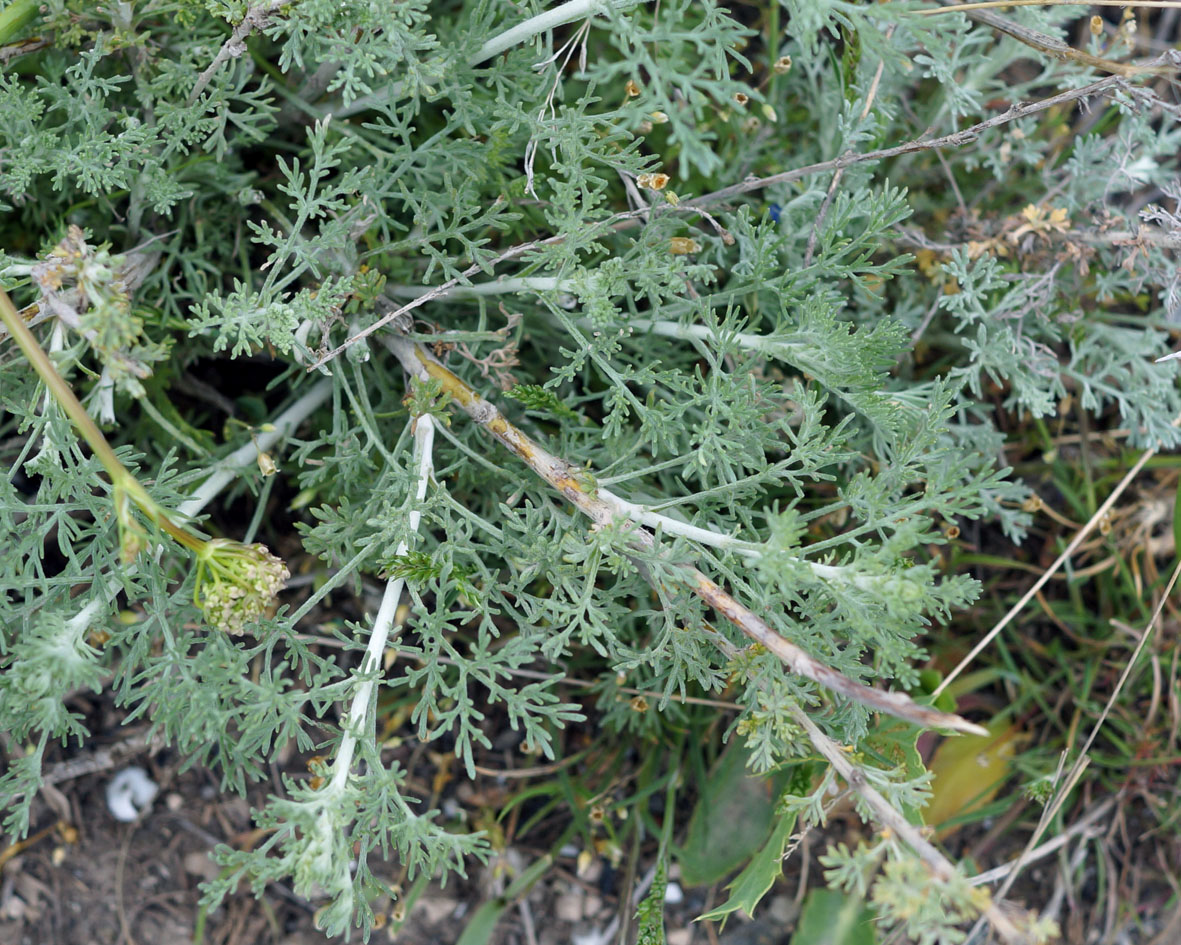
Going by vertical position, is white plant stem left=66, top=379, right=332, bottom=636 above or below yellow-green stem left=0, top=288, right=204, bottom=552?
below

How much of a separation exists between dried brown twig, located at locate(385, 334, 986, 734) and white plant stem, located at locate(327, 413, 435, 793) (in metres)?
0.12

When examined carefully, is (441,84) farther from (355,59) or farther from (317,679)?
(317,679)

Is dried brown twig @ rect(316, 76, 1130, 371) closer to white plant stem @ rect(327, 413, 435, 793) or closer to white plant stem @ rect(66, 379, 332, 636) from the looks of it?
white plant stem @ rect(327, 413, 435, 793)

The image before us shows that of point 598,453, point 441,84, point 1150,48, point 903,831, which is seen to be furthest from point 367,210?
point 1150,48

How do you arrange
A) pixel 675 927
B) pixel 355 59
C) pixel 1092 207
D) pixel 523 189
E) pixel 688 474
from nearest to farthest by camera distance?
pixel 355 59
pixel 688 474
pixel 523 189
pixel 1092 207
pixel 675 927

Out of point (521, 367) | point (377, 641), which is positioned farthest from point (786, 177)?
point (377, 641)

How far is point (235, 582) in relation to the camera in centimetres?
162

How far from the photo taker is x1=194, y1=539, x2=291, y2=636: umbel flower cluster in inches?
63.5

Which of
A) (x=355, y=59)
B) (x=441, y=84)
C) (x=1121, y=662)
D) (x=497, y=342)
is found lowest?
(x=1121, y=662)

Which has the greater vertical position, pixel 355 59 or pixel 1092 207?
pixel 355 59

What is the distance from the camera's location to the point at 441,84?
7.11ft

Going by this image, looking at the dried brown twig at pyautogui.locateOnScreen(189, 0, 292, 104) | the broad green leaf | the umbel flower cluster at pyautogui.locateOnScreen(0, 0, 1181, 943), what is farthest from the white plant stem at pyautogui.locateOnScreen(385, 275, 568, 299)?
the broad green leaf

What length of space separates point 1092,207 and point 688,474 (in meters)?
1.57

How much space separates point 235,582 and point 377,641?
399mm
